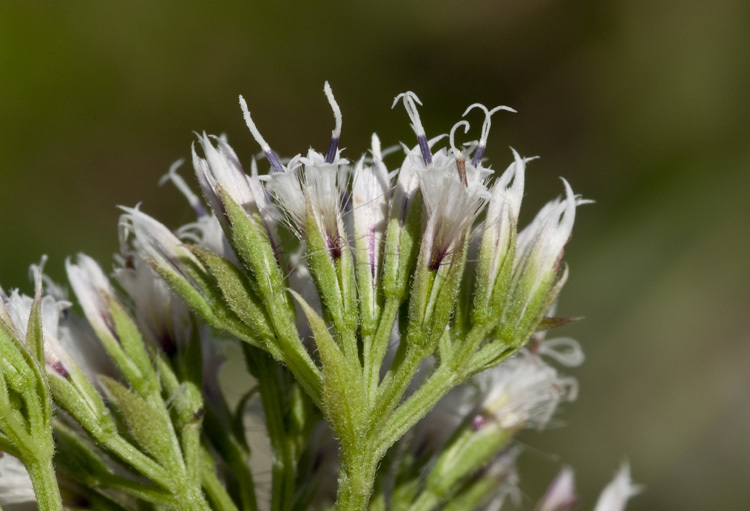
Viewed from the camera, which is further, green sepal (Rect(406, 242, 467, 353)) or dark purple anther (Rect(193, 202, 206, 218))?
dark purple anther (Rect(193, 202, 206, 218))

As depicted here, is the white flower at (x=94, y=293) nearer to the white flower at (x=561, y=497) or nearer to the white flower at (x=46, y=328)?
the white flower at (x=46, y=328)

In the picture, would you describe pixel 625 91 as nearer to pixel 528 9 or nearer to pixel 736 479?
pixel 528 9

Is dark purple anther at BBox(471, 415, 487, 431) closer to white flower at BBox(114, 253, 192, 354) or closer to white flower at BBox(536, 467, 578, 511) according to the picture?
white flower at BBox(536, 467, 578, 511)

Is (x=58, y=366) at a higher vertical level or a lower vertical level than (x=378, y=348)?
higher

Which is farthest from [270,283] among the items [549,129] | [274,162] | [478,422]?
[549,129]

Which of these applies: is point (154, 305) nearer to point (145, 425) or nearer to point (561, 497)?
point (145, 425)

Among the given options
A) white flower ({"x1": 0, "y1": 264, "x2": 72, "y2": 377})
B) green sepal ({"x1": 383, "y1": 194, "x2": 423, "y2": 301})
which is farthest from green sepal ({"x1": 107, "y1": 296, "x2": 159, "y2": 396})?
green sepal ({"x1": 383, "y1": 194, "x2": 423, "y2": 301})

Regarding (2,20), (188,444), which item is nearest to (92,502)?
(188,444)
